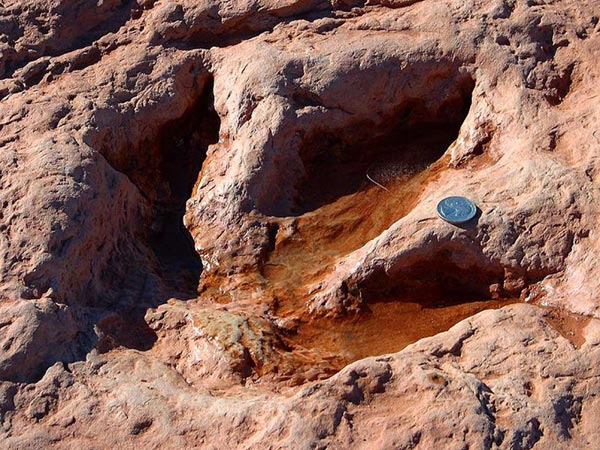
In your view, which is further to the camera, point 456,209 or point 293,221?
point 293,221

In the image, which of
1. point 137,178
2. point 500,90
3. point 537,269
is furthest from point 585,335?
point 137,178

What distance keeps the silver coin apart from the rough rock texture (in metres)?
0.06

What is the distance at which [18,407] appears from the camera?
14.8ft

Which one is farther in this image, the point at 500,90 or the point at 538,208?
the point at 500,90

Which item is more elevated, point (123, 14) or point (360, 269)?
point (123, 14)

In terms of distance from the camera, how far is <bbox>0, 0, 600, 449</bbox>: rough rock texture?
4430 millimetres

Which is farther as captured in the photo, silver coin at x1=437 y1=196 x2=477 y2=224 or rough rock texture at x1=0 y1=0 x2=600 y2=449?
silver coin at x1=437 y1=196 x2=477 y2=224

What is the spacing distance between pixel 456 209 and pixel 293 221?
4.10ft

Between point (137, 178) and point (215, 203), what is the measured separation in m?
0.75

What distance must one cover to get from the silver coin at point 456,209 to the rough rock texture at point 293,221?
6cm

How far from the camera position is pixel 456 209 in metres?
5.56

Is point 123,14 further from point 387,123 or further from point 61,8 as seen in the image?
point 387,123

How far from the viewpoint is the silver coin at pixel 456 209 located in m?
5.50

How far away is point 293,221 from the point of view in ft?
20.5
